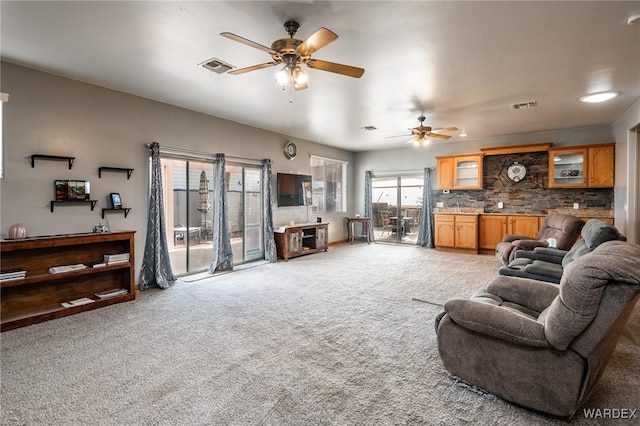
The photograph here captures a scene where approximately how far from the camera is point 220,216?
18.4 feet

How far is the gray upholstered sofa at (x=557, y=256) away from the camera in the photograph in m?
2.86

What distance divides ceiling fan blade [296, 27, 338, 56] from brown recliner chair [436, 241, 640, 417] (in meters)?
2.04

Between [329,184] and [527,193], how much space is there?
16.1ft

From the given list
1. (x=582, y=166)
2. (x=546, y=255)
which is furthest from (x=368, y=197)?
(x=546, y=255)

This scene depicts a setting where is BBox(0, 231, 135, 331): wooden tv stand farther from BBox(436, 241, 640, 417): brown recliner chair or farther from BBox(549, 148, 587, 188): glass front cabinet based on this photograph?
BBox(549, 148, 587, 188): glass front cabinet

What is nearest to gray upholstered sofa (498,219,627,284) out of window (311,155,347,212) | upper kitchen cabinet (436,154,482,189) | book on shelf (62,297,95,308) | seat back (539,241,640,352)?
seat back (539,241,640,352)

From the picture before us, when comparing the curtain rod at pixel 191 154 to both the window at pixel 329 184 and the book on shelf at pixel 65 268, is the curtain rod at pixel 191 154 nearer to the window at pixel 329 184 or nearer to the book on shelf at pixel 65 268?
the book on shelf at pixel 65 268

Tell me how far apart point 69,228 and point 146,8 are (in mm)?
2883

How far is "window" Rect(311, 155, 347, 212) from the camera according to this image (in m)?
8.56

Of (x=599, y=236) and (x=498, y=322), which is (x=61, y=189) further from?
(x=599, y=236)

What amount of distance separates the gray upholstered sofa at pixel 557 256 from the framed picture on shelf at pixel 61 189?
527cm

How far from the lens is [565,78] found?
152 inches

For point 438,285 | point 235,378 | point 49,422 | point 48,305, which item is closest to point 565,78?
point 438,285

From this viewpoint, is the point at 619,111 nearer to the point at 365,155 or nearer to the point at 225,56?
the point at 365,155
